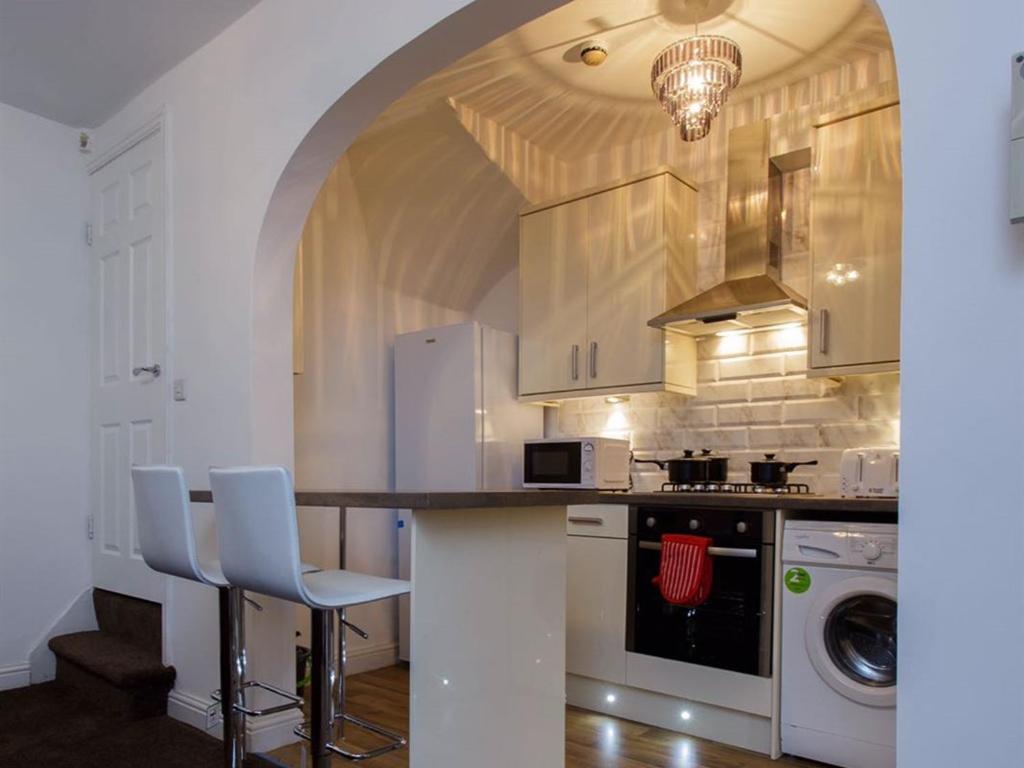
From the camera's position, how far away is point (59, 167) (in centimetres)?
381

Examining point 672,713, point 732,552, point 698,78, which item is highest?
point 698,78

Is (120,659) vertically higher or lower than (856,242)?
lower

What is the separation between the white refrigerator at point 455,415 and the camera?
12.4 feet

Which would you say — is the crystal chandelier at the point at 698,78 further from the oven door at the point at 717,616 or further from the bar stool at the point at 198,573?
the bar stool at the point at 198,573

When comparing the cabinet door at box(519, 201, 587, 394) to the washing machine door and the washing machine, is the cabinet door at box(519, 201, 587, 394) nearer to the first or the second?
the washing machine

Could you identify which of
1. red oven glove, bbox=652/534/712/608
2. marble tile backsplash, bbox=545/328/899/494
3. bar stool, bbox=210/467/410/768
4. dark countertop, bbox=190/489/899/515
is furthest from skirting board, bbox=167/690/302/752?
marble tile backsplash, bbox=545/328/899/494

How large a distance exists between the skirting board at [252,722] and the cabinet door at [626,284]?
206 centimetres

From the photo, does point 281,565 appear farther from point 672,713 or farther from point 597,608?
point 672,713

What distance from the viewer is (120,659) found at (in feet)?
10.3

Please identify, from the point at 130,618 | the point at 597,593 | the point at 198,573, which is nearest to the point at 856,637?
the point at 597,593

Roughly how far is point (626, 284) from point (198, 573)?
2392 mm

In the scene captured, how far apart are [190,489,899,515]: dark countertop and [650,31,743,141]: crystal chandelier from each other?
4.58ft

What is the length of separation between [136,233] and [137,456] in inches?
41.5

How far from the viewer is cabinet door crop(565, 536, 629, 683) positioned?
10.5ft
